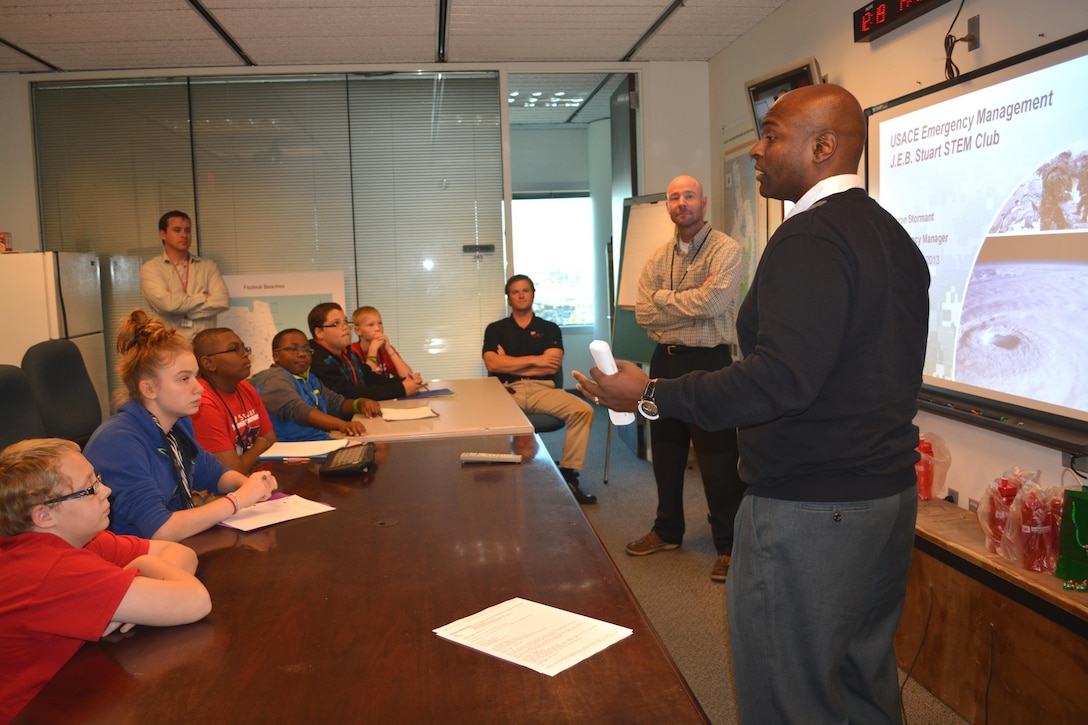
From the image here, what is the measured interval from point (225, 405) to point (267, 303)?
10.3ft

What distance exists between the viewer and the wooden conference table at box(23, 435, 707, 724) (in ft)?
3.60

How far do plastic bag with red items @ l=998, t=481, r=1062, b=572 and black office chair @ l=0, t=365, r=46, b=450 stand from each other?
3.17 meters

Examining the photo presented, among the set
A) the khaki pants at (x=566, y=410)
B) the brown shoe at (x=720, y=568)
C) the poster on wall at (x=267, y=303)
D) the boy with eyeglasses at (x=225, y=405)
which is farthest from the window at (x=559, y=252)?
the boy with eyeglasses at (x=225, y=405)

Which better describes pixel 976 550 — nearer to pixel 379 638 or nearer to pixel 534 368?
pixel 379 638

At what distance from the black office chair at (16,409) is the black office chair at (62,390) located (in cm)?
55

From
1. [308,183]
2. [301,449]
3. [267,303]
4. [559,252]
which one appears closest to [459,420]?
[301,449]

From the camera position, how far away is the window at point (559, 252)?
931 cm

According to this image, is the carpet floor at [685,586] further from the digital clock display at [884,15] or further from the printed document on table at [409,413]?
the digital clock display at [884,15]

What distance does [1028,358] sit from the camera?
8.55ft

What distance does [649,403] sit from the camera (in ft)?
5.41

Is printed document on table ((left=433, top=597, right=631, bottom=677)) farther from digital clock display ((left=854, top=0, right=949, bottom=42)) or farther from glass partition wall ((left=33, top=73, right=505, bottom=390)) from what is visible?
glass partition wall ((left=33, top=73, right=505, bottom=390))

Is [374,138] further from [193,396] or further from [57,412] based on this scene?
[193,396]

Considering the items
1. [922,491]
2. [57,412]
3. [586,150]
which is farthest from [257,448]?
[586,150]

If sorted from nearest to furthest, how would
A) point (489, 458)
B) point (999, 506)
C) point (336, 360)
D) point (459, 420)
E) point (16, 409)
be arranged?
point (999, 506) → point (489, 458) → point (16, 409) → point (459, 420) → point (336, 360)
